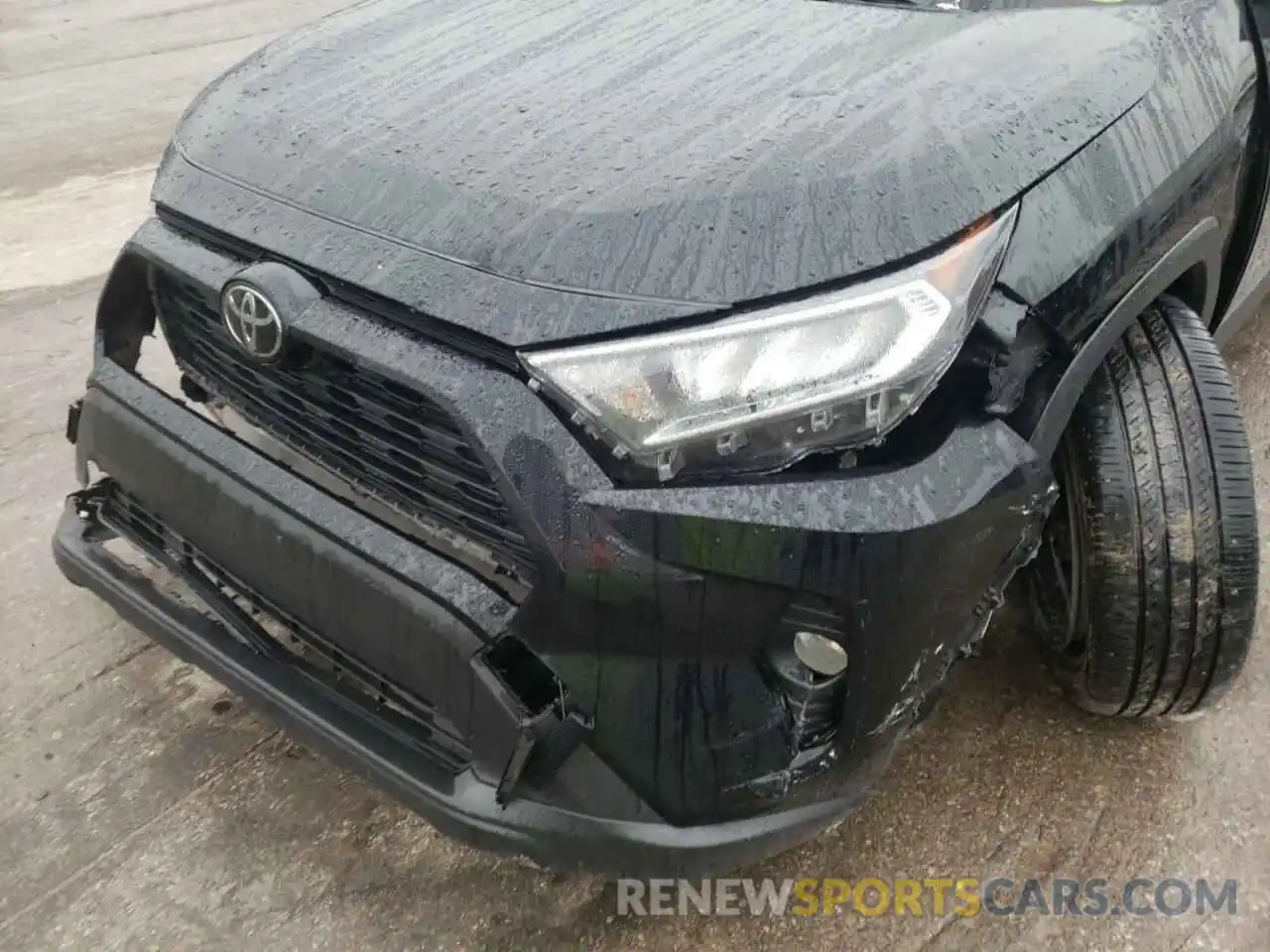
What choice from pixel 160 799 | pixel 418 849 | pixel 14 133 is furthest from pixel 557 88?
pixel 14 133

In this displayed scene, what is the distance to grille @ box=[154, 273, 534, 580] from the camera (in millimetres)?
1543

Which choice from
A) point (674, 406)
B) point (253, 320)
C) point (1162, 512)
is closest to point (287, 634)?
point (253, 320)

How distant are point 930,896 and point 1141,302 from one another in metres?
1.09

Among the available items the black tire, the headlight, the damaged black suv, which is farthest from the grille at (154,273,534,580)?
the black tire

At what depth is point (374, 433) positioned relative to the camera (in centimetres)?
166

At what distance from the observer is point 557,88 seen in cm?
191

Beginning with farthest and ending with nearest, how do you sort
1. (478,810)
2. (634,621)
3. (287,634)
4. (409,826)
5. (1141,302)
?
(409,826), (287,634), (1141,302), (478,810), (634,621)

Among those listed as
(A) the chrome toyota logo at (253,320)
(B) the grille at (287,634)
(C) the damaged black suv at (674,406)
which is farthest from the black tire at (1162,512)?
(A) the chrome toyota logo at (253,320)

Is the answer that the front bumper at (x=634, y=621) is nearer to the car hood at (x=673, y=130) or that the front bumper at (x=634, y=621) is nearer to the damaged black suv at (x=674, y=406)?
the damaged black suv at (x=674, y=406)

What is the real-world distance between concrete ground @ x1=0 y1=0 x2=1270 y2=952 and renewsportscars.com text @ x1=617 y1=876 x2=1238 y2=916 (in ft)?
0.07

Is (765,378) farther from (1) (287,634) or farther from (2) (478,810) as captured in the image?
(1) (287,634)

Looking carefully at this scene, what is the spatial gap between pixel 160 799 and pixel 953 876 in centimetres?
152

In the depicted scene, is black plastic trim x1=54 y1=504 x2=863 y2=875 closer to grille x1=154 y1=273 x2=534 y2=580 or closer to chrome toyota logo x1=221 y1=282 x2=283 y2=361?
grille x1=154 y1=273 x2=534 y2=580

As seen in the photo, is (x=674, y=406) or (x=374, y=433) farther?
(x=374, y=433)
